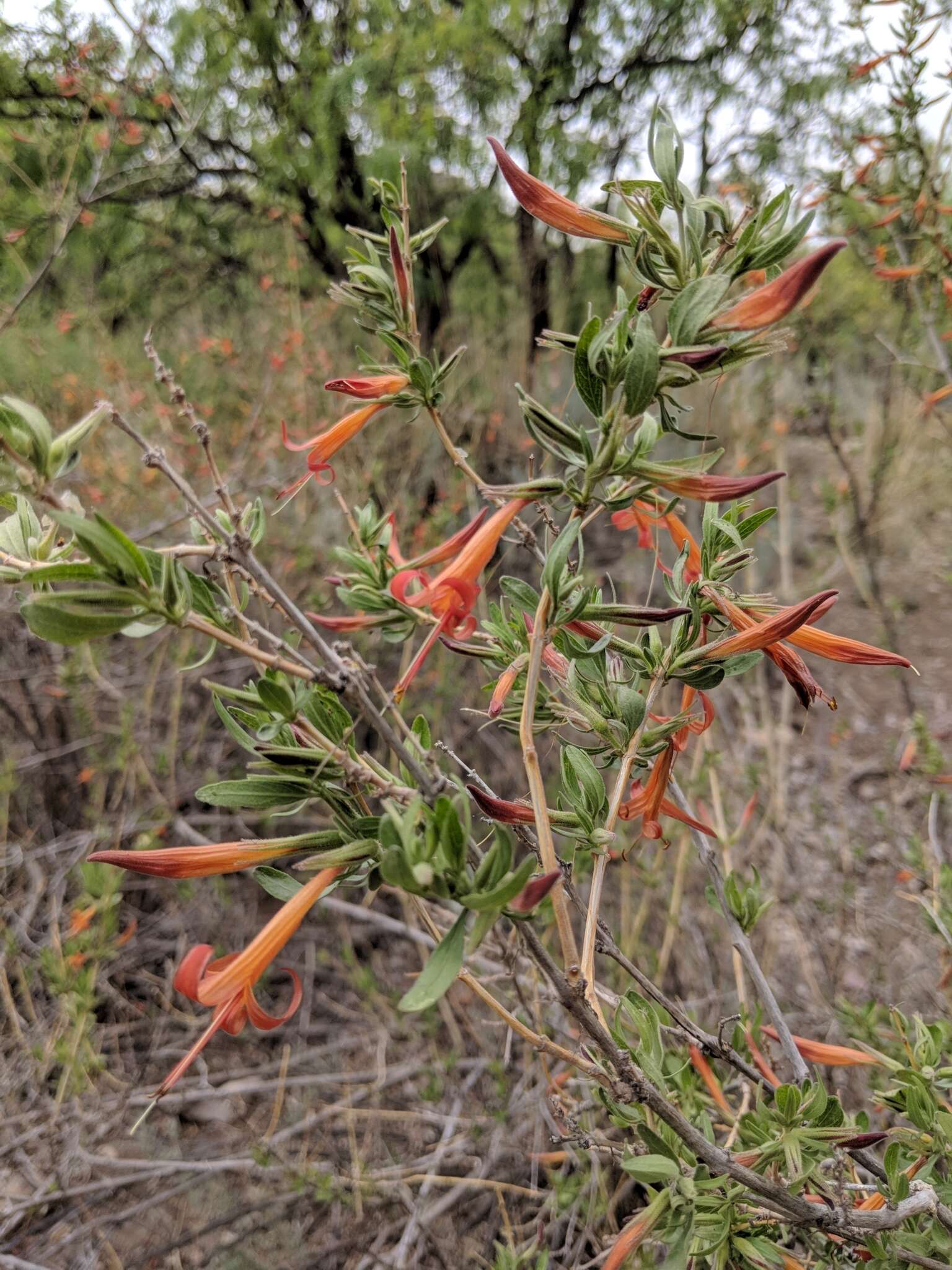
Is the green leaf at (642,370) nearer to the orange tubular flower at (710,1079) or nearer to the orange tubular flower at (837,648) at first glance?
the orange tubular flower at (837,648)

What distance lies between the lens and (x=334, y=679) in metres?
Result: 0.42

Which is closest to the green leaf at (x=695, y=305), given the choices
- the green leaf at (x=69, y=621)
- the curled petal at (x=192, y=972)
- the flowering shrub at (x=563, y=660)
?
the flowering shrub at (x=563, y=660)

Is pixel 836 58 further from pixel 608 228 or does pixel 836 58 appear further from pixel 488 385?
pixel 608 228

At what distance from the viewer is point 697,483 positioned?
475mm

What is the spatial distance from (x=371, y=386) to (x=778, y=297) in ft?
1.05

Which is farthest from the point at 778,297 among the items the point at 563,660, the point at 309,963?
the point at 309,963

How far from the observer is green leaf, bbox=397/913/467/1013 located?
0.37 meters

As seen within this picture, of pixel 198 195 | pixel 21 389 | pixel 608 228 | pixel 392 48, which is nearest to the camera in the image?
pixel 608 228

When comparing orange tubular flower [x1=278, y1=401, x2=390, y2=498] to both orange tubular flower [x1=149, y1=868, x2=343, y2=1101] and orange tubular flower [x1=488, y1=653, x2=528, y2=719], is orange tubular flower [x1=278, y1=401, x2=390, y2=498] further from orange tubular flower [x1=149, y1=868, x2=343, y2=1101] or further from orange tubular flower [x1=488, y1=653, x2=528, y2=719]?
orange tubular flower [x1=149, y1=868, x2=343, y2=1101]

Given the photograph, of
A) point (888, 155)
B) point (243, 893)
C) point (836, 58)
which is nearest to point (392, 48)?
point (836, 58)

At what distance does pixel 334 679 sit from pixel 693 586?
1.00 feet

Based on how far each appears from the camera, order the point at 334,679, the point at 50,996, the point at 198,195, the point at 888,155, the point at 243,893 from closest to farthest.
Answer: the point at 334,679
the point at 888,155
the point at 50,996
the point at 243,893
the point at 198,195

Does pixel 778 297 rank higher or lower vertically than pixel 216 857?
higher

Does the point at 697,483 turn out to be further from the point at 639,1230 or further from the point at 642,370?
the point at 639,1230
